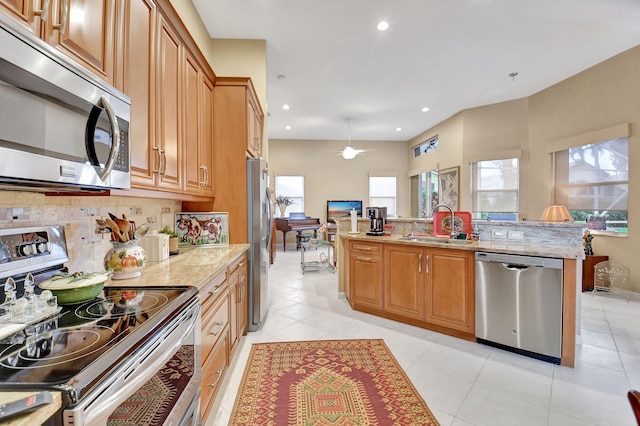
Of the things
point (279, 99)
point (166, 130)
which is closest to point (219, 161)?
point (166, 130)

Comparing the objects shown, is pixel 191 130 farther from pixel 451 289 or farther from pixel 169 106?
pixel 451 289

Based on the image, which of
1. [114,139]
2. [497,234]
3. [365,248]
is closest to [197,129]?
[114,139]

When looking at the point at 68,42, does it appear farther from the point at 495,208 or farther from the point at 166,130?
the point at 495,208

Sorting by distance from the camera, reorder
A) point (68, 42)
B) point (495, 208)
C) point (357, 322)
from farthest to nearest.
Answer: point (495, 208) < point (357, 322) < point (68, 42)

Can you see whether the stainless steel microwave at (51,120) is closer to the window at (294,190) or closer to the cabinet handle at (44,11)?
the cabinet handle at (44,11)

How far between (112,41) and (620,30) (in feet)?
17.4

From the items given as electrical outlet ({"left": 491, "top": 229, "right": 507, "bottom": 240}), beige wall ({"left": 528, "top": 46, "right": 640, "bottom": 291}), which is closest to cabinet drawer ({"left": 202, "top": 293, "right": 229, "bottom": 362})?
electrical outlet ({"left": 491, "top": 229, "right": 507, "bottom": 240})

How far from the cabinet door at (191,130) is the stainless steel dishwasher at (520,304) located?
2512mm

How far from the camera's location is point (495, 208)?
19.8 ft

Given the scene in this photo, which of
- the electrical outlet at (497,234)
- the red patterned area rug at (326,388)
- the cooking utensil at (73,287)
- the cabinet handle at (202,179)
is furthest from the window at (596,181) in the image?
the cooking utensil at (73,287)

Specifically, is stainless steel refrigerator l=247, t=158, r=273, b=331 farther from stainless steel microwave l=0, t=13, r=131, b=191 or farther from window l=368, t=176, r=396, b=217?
window l=368, t=176, r=396, b=217

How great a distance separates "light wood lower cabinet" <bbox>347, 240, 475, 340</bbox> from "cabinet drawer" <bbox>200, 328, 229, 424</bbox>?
1.78 metres

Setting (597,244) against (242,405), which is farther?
(597,244)

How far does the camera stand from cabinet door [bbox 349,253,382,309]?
3.21 meters
